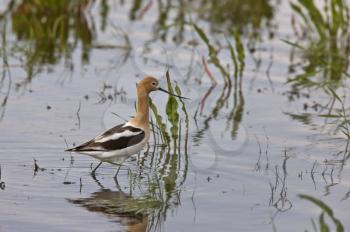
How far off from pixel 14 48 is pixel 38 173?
5162 millimetres

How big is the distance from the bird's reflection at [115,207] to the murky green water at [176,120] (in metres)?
0.02

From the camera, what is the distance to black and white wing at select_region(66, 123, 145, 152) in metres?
8.43

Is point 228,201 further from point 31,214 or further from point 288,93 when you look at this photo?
point 288,93

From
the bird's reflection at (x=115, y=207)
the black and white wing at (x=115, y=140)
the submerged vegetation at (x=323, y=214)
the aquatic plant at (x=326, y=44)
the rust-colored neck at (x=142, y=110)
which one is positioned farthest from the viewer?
the aquatic plant at (x=326, y=44)

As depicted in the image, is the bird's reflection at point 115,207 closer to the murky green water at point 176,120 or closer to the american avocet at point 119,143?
the murky green water at point 176,120

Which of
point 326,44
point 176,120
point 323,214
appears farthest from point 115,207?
point 326,44

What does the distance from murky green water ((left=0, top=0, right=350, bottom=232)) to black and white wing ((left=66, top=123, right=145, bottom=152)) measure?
0.30m

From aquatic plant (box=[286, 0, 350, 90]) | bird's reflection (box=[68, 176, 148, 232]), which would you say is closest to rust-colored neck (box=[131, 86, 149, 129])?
bird's reflection (box=[68, 176, 148, 232])

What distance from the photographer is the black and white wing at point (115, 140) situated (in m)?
8.43

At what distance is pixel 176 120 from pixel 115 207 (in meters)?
1.73

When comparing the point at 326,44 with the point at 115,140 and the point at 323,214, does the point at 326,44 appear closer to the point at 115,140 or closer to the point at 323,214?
the point at 115,140

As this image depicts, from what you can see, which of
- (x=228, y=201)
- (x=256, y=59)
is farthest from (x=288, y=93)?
(x=228, y=201)

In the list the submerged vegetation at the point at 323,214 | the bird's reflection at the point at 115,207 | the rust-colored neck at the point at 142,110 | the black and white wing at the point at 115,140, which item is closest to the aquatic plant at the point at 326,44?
the rust-colored neck at the point at 142,110

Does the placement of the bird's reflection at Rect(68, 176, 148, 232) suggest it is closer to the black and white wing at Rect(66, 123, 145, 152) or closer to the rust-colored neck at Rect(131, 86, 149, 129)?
the black and white wing at Rect(66, 123, 145, 152)
